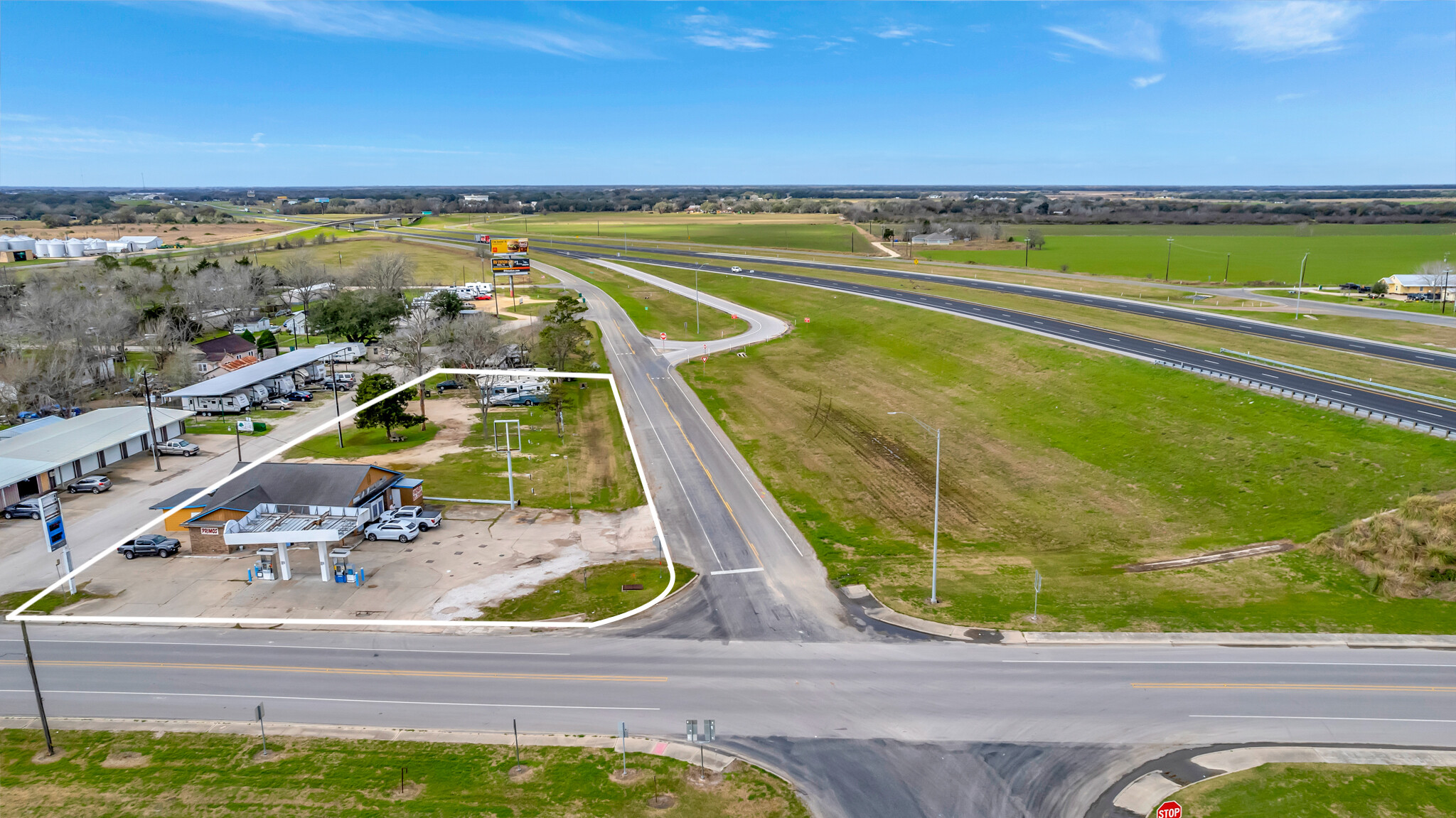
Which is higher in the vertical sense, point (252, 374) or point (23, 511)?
point (252, 374)

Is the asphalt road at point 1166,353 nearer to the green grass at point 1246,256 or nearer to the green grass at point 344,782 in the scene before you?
the green grass at point 1246,256

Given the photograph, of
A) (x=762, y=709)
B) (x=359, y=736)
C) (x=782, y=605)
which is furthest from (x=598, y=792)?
(x=782, y=605)

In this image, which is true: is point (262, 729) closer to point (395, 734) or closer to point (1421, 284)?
point (395, 734)

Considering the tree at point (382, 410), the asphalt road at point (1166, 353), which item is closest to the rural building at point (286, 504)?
the tree at point (382, 410)

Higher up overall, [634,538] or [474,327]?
[474,327]

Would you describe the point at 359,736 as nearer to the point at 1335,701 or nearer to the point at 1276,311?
the point at 1335,701

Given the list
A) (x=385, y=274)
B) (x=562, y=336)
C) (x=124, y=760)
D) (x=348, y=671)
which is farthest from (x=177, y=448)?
Result: (x=385, y=274)
